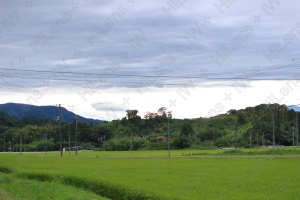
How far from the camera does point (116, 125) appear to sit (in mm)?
137375

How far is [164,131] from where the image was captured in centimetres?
13288

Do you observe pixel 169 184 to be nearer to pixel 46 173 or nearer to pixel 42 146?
pixel 46 173

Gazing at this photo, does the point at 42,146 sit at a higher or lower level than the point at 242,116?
lower

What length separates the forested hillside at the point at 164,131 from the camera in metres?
110

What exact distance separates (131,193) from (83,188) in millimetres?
7608

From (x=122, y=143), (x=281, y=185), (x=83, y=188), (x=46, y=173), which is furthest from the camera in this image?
(x=122, y=143)

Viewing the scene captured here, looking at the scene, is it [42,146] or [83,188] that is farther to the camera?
[42,146]

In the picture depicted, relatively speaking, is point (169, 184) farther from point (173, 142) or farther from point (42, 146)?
point (42, 146)

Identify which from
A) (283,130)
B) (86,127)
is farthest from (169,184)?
(86,127)

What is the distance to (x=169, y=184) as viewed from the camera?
76.1 ft

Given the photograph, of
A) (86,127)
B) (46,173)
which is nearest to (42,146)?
(86,127)

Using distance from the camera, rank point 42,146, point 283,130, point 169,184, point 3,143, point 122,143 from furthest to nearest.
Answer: point 3,143
point 42,146
point 122,143
point 283,130
point 169,184

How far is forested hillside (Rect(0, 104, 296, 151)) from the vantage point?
10956 cm

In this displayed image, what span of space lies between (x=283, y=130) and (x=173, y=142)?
26561 mm
